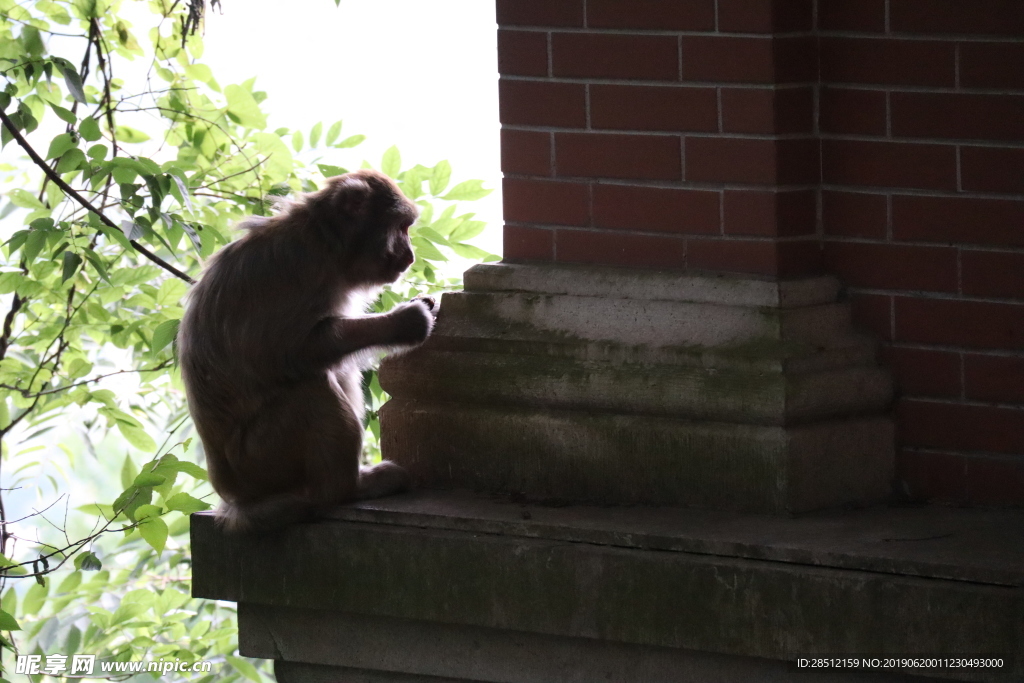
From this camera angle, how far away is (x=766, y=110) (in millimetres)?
2678

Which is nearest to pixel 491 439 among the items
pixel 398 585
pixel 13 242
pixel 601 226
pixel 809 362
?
pixel 398 585

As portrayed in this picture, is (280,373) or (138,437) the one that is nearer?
(280,373)

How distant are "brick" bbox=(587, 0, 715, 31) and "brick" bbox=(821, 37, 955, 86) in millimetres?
315

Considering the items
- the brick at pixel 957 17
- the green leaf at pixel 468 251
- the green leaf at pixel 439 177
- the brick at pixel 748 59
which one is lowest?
the green leaf at pixel 468 251

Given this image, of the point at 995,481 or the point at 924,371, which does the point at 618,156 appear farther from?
the point at 995,481

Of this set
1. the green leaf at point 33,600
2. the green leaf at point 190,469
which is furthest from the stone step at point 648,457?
the green leaf at point 33,600

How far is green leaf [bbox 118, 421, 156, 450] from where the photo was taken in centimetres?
390

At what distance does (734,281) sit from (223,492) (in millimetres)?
1498

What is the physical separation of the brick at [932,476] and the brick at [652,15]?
1213 mm

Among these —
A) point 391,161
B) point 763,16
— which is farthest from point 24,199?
point 763,16

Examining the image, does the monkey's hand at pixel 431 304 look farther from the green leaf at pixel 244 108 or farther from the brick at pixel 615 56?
the green leaf at pixel 244 108

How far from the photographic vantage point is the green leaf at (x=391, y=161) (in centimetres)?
385

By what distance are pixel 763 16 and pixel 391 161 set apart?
1611 mm

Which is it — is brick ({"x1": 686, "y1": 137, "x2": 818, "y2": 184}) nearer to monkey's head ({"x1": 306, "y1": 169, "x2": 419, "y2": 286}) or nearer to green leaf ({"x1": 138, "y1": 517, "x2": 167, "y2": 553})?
Result: monkey's head ({"x1": 306, "y1": 169, "x2": 419, "y2": 286})
